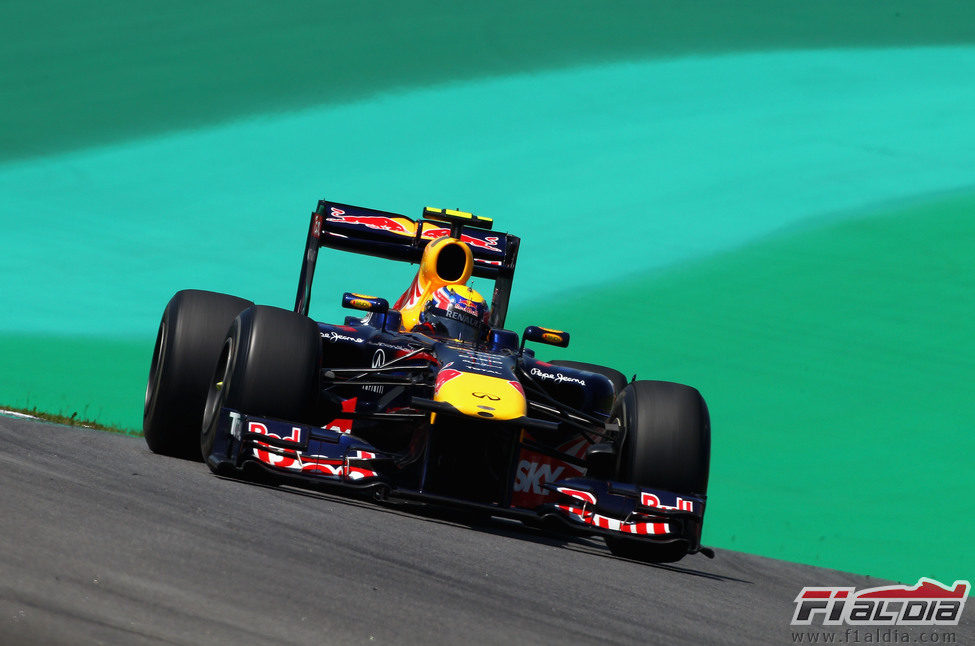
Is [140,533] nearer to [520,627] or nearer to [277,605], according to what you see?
[277,605]

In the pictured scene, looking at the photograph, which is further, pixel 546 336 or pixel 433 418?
pixel 546 336

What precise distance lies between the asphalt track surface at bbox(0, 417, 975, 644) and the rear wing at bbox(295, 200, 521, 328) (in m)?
3.70

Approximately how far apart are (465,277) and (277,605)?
302 inches

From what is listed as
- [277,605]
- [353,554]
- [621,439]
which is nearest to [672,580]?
[621,439]

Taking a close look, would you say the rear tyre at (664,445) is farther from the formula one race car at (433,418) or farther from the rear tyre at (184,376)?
the rear tyre at (184,376)

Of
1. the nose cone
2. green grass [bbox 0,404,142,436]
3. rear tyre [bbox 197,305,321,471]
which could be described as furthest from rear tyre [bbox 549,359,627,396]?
green grass [bbox 0,404,142,436]

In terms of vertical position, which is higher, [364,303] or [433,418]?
[364,303]

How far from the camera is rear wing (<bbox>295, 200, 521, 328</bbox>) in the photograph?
1251 cm

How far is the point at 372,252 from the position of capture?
12625mm

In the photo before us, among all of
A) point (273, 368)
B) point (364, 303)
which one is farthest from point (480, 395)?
point (364, 303)

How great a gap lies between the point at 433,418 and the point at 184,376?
9.07 ft

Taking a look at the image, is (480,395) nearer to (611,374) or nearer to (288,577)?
(288,577)

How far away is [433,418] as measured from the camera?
8.91 meters

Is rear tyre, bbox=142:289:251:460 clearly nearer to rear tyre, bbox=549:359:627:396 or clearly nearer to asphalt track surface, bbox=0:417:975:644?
asphalt track surface, bbox=0:417:975:644
